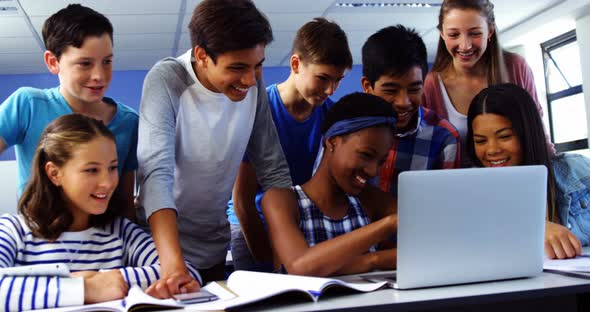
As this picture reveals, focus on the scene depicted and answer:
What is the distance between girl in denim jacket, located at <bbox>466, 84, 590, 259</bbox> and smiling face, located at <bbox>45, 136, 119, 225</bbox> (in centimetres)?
95

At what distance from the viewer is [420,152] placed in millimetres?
1712

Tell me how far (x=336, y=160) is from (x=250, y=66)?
12.1 inches

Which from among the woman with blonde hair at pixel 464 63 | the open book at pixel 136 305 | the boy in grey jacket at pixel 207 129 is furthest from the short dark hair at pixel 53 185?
the woman with blonde hair at pixel 464 63

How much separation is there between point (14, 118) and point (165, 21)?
14.2ft

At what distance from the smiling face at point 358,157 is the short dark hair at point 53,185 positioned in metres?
0.53

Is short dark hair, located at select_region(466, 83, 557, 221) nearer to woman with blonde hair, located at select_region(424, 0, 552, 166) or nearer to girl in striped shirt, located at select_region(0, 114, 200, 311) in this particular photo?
woman with blonde hair, located at select_region(424, 0, 552, 166)

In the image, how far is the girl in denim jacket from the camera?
1598 millimetres

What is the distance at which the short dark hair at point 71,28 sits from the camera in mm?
1491

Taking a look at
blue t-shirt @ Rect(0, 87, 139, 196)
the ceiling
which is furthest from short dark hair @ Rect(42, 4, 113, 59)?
the ceiling

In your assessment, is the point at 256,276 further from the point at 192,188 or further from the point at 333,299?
the point at 192,188

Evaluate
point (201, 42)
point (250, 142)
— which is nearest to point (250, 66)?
→ point (201, 42)

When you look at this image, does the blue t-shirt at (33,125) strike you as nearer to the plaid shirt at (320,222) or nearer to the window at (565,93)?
Result: the plaid shirt at (320,222)

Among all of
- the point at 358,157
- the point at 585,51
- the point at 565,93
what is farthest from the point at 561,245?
the point at 565,93

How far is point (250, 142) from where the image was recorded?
1571 mm
